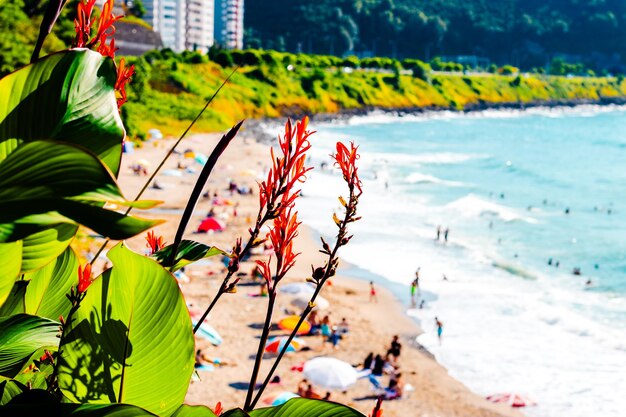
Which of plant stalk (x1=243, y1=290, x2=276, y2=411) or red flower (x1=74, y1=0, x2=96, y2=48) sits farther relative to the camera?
red flower (x1=74, y1=0, x2=96, y2=48)

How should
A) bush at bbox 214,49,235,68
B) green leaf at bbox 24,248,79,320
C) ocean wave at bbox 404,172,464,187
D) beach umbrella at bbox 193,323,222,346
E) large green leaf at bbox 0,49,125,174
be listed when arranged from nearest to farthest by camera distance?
large green leaf at bbox 0,49,125,174 < green leaf at bbox 24,248,79,320 < beach umbrella at bbox 193,323,222,346 < ocean wave at bbox 404,172,464,187 < bush at bbox 214,49,235,68

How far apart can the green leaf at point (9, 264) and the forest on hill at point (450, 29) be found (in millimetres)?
144354

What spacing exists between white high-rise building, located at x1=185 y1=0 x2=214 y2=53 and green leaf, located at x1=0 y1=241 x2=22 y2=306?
11190cm

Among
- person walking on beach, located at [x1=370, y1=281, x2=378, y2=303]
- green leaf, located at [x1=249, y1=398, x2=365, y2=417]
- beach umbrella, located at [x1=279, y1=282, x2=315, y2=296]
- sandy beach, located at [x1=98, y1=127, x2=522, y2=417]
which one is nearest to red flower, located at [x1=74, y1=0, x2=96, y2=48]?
green leaf, located at [x1=249, y1=398, x2=365, y2=417]

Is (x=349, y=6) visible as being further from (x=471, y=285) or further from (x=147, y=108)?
(x=471, y=285)

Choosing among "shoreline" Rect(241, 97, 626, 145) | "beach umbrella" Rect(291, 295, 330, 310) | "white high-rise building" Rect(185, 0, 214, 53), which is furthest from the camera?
"white high-rise building" Rect(185, 0, 214, 53)

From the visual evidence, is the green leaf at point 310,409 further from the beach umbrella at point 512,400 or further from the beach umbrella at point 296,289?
the beach umbrella at point 296,289

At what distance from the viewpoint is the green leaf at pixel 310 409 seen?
133 cm

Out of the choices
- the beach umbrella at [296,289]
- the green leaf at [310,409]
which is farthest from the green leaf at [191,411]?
the beach umbrella at [296,289]

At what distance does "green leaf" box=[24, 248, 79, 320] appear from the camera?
1.81 metres

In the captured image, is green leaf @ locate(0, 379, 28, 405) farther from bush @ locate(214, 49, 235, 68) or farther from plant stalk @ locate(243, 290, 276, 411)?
bush @ locate(214, 49, 235, 68)

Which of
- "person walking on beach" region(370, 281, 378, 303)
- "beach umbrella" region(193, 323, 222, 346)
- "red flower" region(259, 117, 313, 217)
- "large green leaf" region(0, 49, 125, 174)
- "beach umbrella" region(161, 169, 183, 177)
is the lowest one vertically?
"person walking on beach" region(370, 281, 378, 303)

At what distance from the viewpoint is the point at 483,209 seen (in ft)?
129

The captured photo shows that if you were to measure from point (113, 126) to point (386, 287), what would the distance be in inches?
896
